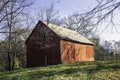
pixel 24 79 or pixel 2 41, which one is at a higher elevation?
pixel 2 41

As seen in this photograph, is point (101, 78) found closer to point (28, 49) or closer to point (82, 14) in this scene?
point (82, 14)

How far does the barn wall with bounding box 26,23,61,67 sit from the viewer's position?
3348 centimetres

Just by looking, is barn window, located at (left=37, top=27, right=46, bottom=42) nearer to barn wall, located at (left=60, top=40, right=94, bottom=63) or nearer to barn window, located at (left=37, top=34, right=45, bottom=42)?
barn window, located at (left=37, top=34, right=45, bottom=42)

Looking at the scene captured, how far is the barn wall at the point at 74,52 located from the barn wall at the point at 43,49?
3.36 feet

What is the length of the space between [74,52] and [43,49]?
6.45 metres

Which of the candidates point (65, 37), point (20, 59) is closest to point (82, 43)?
point (65, 37)

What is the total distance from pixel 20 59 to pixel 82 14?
39942 mm

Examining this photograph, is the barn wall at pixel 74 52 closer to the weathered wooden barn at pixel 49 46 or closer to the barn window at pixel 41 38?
the weathered wooden barn at pixel 49 46

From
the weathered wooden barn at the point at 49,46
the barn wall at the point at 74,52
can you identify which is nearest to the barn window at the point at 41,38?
the weathered wooden barn at the point at 49,46

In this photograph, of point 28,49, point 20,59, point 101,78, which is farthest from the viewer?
point 20,59

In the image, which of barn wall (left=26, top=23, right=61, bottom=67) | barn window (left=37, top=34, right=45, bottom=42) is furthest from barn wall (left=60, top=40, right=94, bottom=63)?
barn window (left=37, top=34, right=45, bottom=42)

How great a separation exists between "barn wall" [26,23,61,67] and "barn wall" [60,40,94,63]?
1.02 meters

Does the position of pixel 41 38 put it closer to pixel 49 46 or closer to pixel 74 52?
pixel 49 46

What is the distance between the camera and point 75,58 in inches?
1540
